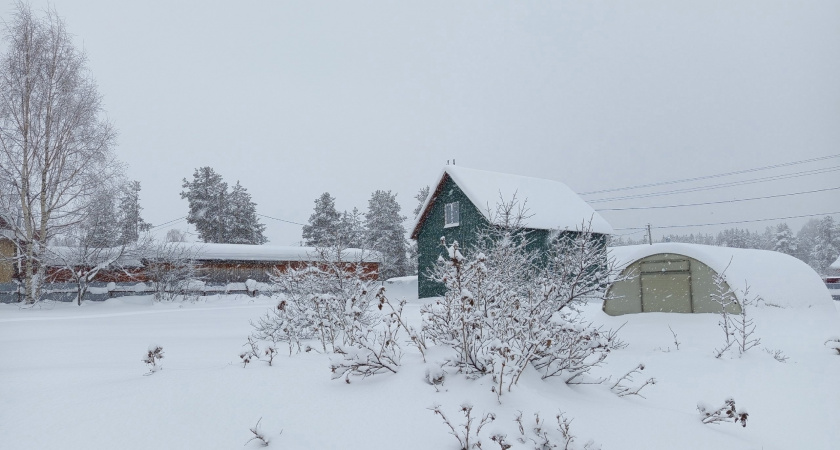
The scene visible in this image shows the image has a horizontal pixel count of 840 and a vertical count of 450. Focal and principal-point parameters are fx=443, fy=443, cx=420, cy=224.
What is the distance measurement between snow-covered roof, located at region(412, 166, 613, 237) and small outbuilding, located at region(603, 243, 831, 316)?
5.19m

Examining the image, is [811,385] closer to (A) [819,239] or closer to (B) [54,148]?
(B) [54,148]

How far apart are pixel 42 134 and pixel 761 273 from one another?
2399 cm

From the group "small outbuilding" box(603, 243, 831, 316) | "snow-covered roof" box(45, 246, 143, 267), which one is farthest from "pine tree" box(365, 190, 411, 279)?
"small outbuilding" box(603, 243, 831, 316)

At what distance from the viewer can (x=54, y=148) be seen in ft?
53.0

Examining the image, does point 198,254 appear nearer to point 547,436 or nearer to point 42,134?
point 42,134

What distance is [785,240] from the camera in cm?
5109

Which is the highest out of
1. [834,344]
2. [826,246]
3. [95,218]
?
[95,218]

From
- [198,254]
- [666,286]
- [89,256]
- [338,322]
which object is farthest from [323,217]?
[338,322]

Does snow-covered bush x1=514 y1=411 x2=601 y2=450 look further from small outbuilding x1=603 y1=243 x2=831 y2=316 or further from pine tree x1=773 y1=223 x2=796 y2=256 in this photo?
pine tree x1=773 y1=223 x2=796 y2=256

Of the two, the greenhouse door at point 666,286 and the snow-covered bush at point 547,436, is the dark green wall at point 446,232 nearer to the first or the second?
the greenhouse door at point 666,286

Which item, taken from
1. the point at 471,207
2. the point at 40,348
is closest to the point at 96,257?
the point at 40,348

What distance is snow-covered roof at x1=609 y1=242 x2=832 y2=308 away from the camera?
38.1ft

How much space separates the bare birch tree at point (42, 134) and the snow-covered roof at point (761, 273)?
18.8 m

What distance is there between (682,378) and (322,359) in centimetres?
564
